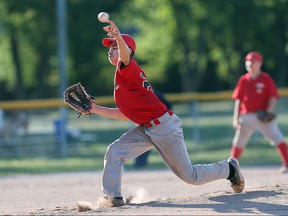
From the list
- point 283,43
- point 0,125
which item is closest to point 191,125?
point 0,125

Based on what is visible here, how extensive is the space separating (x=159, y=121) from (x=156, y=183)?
4152 mm

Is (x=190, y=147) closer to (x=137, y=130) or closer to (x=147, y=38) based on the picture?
(x=137, y=130)

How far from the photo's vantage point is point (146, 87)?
8.82 meters

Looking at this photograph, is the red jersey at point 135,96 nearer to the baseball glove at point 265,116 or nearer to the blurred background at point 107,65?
the baseball glove at point 265,116

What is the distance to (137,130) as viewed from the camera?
359 inches

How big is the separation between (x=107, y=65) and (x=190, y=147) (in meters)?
28.7

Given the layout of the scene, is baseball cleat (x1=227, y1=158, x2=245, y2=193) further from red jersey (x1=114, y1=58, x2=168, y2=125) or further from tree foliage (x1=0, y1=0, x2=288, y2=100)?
tree foliage (x1=0, y1=0, x2=288, y2=100)

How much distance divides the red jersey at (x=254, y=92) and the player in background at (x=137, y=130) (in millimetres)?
5160

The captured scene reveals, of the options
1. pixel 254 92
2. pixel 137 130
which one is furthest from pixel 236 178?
pixel 254 92

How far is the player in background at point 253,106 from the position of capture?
45.9 feet

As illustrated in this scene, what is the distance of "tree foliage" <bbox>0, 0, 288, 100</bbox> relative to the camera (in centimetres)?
3891

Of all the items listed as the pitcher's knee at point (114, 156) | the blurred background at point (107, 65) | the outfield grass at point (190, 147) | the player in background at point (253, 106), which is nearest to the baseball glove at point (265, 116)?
the player in background at point (253, 106)

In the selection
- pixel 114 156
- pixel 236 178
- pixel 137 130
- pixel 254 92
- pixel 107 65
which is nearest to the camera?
pixel 114 156

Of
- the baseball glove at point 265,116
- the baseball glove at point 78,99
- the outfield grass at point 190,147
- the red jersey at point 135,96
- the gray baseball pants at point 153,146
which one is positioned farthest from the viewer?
the outfield grass at point 190,147
